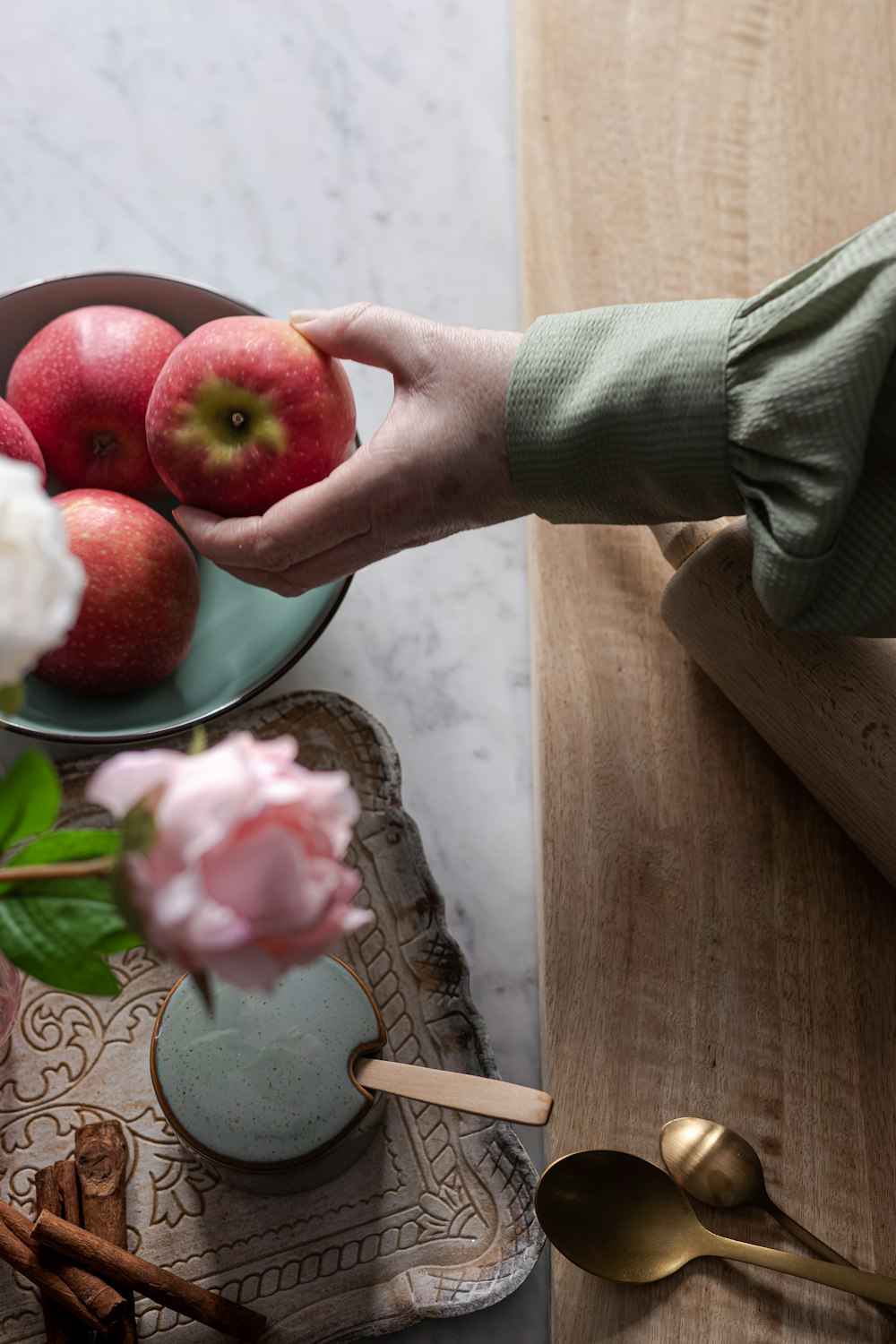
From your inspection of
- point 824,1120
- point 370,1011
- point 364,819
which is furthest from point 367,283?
point 824,1120

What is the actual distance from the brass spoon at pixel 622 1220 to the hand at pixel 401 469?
451 millimetres

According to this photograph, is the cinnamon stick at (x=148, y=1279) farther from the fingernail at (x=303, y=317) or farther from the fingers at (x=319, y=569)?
the fingernail at (x=303, y=317)

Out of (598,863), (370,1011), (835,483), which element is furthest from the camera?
(598,863)

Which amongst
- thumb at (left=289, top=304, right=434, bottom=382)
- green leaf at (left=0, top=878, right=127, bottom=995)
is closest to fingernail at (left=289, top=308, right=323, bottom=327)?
thumb at (left=289, top=304, right=434, bottom=382)

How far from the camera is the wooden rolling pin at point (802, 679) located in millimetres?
720

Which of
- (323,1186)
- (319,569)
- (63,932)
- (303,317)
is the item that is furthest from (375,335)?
(323,1186)

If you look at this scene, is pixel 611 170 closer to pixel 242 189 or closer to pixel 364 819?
pixel 242 189

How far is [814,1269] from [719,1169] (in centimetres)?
8

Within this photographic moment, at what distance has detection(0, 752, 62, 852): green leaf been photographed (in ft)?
1.28

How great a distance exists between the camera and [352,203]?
3.28 ft

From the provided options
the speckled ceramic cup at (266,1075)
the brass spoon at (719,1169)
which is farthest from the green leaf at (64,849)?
the brass spoon at (719,1169)

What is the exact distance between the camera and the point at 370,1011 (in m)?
0.71

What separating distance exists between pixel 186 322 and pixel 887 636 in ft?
1.93

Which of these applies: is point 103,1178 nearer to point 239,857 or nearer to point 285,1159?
point 285,1159
